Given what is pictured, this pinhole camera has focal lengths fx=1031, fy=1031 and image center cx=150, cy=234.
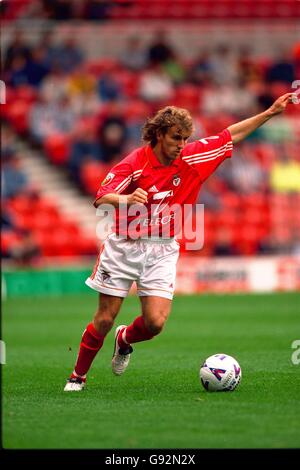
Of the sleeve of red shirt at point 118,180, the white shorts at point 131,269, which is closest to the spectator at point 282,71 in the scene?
the white shorts at point 131,269

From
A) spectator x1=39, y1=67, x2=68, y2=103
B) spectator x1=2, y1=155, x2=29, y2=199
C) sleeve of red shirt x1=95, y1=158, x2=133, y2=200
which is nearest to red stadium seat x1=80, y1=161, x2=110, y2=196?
spectator x1=2, y1=155, x2=29, y2=199

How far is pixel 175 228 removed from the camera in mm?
7809

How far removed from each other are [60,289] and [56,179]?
4.06m

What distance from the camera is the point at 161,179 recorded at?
25.1 ft

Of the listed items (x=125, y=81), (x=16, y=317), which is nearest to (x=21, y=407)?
(x=16, y=317)

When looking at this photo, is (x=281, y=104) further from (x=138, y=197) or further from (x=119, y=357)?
(x=119, y=357)

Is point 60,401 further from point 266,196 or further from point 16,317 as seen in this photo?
point 266,196

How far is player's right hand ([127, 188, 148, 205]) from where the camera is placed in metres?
7.04

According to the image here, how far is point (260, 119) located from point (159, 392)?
2193 mm

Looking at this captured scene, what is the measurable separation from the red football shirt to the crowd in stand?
1318 cm

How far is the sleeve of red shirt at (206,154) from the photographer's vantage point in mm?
7812

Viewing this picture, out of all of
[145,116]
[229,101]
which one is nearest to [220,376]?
[145,116]

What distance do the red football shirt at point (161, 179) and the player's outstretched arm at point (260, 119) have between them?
4.1 inches

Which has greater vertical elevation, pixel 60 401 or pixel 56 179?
pixel 56 179
